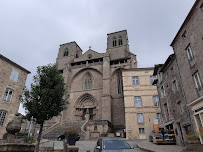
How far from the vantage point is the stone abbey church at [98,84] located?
28.3 m

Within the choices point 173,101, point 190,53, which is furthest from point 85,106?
point 190,53

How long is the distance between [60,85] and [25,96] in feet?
8.73

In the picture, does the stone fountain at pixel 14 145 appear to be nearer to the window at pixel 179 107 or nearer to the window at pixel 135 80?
the window at pixel 179 107

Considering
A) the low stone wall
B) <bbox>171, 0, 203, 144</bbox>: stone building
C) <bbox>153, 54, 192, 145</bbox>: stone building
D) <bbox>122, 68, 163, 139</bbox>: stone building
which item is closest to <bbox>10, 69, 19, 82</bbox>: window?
the low stone wall

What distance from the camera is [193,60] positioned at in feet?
34.7

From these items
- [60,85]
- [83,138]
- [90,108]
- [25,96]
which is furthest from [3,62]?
[90,108]

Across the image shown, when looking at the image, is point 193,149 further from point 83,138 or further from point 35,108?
point 83,138

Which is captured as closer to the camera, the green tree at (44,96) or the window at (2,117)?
the green tree at (44,96)

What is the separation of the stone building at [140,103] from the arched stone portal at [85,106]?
1036 cm

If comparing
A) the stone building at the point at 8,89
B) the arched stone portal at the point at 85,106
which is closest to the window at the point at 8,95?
the stone building at the point at 8,89

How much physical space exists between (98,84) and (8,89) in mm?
17569

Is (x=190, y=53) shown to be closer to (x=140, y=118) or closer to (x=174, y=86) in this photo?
(x=174, y=86)

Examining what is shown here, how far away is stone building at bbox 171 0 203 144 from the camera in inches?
381

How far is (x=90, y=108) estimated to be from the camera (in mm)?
30719
